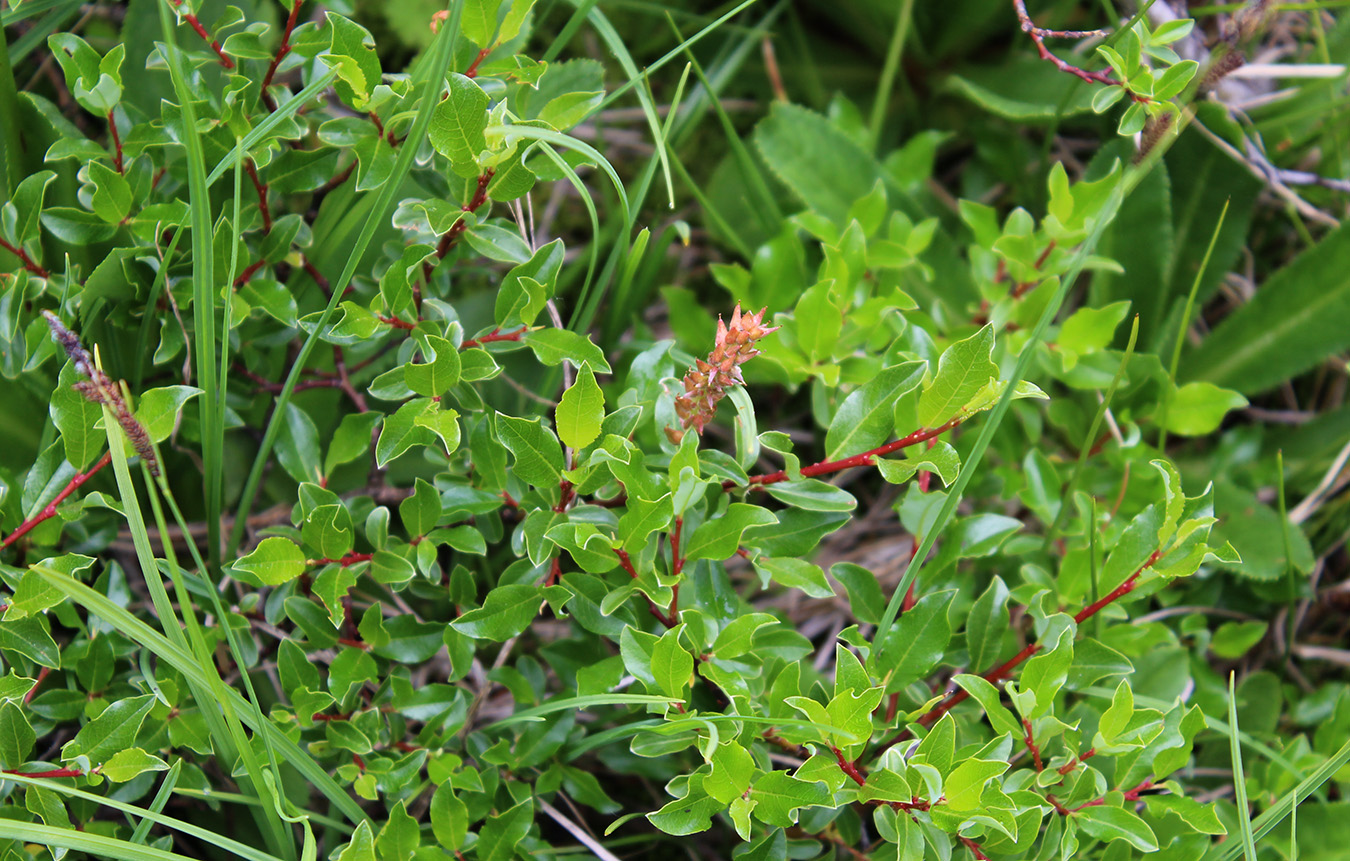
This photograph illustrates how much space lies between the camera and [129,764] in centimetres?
86

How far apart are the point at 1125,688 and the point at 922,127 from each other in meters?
1.19

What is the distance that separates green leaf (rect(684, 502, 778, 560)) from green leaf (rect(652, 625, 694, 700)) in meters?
0.09

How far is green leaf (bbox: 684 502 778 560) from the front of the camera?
0.88m

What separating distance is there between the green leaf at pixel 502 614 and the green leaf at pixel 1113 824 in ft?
1.94

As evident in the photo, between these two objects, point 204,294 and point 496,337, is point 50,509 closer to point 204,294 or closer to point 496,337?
point 204,294

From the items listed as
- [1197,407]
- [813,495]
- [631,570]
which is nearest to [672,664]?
[631,570]

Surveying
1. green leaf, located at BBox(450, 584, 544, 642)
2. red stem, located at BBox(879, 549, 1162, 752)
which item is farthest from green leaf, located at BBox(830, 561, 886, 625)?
green leaf, located at BBox(450, 584, 544, 642)

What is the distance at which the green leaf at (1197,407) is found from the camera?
4.32ft

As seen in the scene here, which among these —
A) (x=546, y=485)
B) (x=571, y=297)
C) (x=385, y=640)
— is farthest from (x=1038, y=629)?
(x=571, y=297)

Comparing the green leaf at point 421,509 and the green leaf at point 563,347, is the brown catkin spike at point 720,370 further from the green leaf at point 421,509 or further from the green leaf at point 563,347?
the green leaf at point 421,509

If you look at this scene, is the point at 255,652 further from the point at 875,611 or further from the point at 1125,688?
the point at 1125,688

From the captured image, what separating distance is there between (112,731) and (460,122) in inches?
26.9

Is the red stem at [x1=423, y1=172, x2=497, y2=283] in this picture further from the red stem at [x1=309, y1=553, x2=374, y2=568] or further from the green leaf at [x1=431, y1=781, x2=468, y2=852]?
the green leaf at [x1=431, y1=781, x2=468, y2=852]

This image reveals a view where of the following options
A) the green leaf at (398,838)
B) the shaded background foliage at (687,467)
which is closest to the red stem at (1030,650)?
the shaded background foliage at (687,467)
